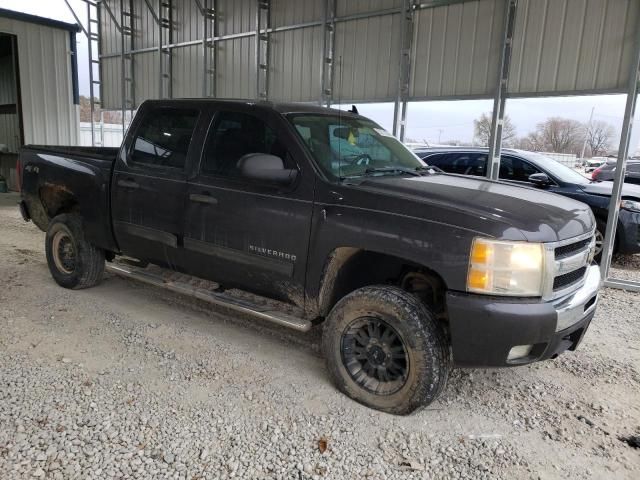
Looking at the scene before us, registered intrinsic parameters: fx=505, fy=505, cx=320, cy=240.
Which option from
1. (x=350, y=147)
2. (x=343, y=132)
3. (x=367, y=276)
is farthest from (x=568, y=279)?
(x=343, y=132)

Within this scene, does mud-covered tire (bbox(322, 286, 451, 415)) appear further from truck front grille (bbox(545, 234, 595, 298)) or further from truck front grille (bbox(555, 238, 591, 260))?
truck front grille (bbox(555, 238, 591, 260))

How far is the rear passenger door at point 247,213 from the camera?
137 inches

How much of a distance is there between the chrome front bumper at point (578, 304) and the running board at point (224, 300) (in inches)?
62.5

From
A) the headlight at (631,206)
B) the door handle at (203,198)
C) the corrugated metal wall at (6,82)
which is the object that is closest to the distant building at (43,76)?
the corrugated metal wall at (6,82)

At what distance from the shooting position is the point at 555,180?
7.48 meters

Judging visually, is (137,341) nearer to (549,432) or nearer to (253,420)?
(253,420)

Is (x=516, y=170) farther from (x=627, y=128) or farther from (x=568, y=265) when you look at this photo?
(x=568, y=265)

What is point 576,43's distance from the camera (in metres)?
6.48

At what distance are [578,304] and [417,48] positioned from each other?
6009mm

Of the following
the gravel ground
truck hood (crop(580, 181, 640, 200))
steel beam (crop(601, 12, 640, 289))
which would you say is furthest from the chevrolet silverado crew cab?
truck hood (crop(580, 181, 640, 200))

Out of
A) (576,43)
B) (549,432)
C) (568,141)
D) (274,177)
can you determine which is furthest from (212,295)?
(568,141)

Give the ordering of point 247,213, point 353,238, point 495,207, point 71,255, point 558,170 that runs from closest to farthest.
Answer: point 495,207 < point 353,238 < point 247,213 < point 71,255 < point 558,170

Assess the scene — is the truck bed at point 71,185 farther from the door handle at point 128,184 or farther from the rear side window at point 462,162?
the rear side window at point 462,162

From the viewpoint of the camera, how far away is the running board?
3559 mm
